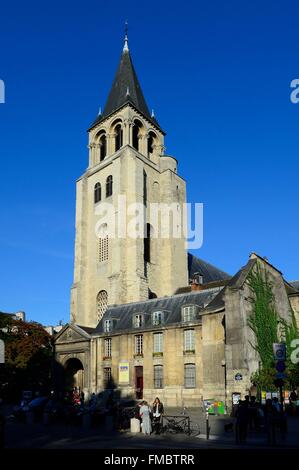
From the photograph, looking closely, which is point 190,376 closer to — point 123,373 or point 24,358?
point 123,373

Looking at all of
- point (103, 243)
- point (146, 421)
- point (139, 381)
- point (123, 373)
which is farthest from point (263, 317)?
point (103, 243)

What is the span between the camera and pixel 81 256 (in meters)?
53.2

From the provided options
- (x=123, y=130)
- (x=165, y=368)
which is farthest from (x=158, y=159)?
(x=165, y=368)

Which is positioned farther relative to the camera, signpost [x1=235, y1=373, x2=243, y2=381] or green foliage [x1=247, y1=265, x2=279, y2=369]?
green foliage [x1=247, y1=265, x2=279, y2=369]

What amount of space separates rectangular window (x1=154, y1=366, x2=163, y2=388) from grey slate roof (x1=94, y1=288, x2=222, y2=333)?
9.41ft

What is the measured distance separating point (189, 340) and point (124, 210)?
809 inches

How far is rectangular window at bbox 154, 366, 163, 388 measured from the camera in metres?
33.5

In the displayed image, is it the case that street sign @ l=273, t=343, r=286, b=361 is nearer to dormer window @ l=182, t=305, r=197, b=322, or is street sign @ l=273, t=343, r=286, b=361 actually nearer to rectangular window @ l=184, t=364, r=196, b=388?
rectangular window @ l=184, t=364, r=196, b=388

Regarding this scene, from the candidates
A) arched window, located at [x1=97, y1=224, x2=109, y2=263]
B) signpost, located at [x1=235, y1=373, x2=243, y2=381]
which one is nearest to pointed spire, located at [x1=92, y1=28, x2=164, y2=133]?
arched window, located at [x1=97, y1=224, x2=109, y2=263]

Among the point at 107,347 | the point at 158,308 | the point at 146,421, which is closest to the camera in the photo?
the point at 146,421

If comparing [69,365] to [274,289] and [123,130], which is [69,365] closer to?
[274,289]

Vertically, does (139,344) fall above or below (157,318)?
below

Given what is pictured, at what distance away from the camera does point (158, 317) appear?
3534cm

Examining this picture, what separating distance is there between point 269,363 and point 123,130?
34743 mm
